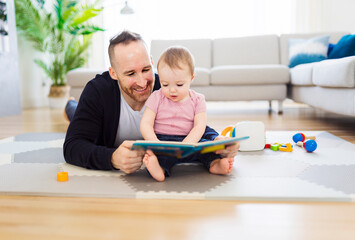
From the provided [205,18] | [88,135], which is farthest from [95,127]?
[205,18]

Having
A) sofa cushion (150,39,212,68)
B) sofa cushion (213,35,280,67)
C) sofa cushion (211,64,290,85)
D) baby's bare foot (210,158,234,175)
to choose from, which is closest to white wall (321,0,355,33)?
sofa cushion (213,35,280,67)

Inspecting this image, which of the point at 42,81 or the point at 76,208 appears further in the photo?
the point at 42,81

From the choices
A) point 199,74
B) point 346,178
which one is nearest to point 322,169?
point 346,178

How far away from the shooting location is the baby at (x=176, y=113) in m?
1.29

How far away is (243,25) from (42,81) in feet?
10.2

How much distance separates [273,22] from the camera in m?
5.12

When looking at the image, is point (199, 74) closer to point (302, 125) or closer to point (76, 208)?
point (302, 125)

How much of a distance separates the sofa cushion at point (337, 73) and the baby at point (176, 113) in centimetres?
112

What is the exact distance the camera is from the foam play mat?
1066 mm

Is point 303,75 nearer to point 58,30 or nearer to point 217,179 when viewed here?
point 217,179

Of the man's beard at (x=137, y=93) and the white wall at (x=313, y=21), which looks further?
the white wall at (x=313, y=21)

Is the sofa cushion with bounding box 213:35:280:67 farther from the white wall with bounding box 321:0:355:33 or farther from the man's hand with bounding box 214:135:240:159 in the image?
the man's hand with bounding box 214:135:240:159

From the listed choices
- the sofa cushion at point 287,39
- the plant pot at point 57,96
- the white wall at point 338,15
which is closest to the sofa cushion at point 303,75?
the sofa cushion at point 287,39

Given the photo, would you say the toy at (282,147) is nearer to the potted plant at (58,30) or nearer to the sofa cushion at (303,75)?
the sofa cushion at (303,75)
